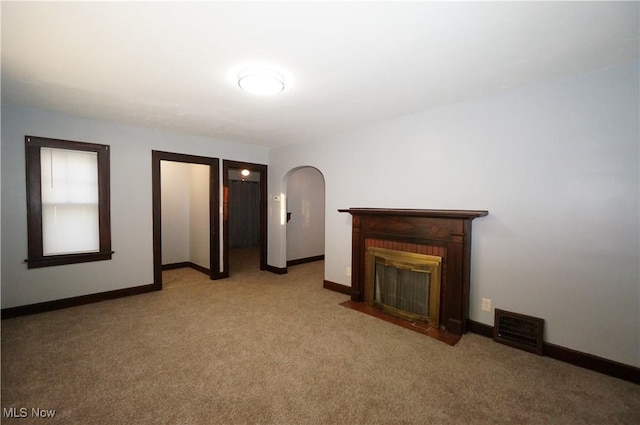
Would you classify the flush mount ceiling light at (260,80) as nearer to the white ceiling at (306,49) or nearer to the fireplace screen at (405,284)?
the white ceiling at (306,49)

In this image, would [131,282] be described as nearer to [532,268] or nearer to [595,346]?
[532,268]

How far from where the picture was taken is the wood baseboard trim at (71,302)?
122 inches

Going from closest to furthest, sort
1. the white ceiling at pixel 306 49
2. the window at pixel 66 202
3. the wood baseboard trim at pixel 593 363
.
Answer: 1. the white ceiling at pixel 306 49
2. the wood baseboard trim at pixel 593 363
3. the window at pixel 66 202

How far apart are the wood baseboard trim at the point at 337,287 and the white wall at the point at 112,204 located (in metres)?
2.66

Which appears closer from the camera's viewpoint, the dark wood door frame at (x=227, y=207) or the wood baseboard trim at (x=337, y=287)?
the wood baseboard trim at (x=337, y=287)

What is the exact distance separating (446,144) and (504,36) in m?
1.35

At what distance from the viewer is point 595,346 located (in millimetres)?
2195

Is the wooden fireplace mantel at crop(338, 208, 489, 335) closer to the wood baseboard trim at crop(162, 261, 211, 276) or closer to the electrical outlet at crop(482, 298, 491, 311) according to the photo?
the electrical outlet at crop(482, 298, 491, 311)

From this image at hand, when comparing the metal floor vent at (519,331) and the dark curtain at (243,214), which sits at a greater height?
the dark curtain at (243,214)

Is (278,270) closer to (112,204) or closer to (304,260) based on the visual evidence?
(304,260)

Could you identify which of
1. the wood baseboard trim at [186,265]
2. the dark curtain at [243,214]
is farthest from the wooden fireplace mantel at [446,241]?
the dark curtain at [243,214]

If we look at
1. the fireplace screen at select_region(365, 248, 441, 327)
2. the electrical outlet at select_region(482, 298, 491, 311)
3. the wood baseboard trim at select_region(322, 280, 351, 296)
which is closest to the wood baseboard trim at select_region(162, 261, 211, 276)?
the wood baseboard trim at select_region(322, 280, 351, 296)

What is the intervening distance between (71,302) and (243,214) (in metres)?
5.02

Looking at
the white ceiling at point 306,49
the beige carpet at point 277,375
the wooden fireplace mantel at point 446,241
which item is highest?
the white ceiling at point 306,49
